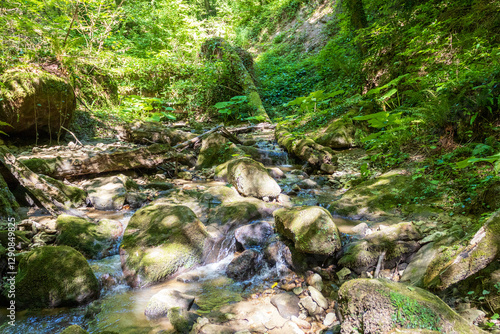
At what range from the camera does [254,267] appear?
330cm

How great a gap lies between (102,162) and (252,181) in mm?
3689

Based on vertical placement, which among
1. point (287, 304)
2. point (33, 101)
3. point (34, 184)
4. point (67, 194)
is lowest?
point (287, 304)

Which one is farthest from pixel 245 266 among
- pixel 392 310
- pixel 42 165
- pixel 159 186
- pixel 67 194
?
pixel 42 165

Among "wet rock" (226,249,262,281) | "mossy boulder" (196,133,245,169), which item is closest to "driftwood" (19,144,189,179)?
"mossy boulder" (196,133,245,169)

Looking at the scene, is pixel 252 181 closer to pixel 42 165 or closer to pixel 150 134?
pixel 42 165

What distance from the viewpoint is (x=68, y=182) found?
5.46m

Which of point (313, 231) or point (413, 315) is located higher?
point (313, 231)

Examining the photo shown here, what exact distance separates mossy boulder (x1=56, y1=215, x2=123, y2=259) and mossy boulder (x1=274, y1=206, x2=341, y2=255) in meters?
2.68

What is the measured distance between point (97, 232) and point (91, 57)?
869 centimetres

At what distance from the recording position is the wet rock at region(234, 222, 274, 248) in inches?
146

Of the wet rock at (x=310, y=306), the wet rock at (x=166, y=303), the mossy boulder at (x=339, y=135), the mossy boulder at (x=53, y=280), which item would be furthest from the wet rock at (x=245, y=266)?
the mossy boulder at (x=339, y=135)

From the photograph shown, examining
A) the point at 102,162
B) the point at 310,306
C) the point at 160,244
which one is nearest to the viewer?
the point at 310,306

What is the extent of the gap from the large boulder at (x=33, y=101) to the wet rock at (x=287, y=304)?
748 centimetres

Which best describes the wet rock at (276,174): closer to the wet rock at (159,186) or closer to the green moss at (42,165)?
the wet rock at (159,186)
